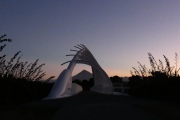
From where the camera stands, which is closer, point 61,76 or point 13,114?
point 13,114

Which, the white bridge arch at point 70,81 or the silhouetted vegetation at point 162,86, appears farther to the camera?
the white bridge arch at point 70,81

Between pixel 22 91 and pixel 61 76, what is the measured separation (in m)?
9.36

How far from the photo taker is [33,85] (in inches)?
615

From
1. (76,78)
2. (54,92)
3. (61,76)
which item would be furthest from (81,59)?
(76,78)

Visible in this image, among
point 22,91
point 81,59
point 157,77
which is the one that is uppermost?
point 81,59

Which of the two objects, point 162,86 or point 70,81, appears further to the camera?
point 70,81

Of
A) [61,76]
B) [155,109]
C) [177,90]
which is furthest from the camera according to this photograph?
[61,76]

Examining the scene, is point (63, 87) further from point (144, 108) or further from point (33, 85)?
point (144, 108)

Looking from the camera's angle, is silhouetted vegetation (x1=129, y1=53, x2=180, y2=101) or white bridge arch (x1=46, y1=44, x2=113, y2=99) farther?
white bridge arch (x1=46, y1=44, x2=113, y2=99)

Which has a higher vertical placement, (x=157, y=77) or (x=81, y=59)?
(x=81, y=59)

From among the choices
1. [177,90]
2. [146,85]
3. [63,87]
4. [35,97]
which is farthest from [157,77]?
[63,87]

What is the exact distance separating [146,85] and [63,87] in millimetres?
7329

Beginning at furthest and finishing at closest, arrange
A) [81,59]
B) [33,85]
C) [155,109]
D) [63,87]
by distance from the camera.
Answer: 1. [81,59]
2. [63,87]
3. [33,85]
4. [155,109]

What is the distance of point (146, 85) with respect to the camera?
14.7 m
